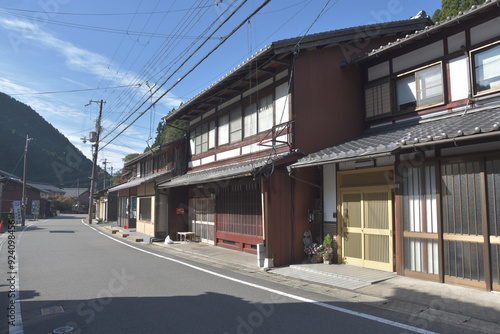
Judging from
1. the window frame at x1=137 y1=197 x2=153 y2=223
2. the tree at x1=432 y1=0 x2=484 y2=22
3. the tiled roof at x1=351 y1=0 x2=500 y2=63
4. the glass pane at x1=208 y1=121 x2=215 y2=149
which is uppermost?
the tree at x1=432 y1=0 x2=484 y2=22

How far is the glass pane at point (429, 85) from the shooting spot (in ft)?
30.1

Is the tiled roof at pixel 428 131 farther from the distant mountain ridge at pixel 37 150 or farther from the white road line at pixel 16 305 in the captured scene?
the distant mountain ridge at pixel 37 150

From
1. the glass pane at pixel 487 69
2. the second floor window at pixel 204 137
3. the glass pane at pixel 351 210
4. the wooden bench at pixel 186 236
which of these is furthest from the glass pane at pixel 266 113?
the wooden bench at pixel 186 236

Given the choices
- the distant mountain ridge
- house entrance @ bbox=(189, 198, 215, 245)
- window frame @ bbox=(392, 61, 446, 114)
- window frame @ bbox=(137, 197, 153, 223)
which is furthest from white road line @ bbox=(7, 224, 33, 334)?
the distant mountain ridge

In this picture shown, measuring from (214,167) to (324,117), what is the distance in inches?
239

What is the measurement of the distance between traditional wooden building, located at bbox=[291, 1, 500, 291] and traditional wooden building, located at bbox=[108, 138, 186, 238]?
34.1 ft

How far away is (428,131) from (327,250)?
13.8ft

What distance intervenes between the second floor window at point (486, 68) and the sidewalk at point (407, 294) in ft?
16.3

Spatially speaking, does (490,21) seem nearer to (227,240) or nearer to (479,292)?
(479,292)

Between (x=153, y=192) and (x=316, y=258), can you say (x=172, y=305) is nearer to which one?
(x=316, y=258)

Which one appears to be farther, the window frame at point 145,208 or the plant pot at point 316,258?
the window frame at point 145,208

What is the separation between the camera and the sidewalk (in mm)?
5138

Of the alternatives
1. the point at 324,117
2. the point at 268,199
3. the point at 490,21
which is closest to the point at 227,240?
the point at 268,199

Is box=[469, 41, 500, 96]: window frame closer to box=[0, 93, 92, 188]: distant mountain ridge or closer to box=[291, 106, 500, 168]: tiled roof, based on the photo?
box=[291, 106, 500, 168]: tiled roof
